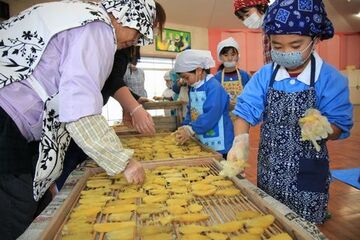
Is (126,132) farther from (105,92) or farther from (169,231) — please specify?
(169,231)

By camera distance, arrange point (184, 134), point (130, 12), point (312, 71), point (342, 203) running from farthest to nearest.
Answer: point (342, 203)
point (184, 134)
point (312, 71)
point (130, 12)

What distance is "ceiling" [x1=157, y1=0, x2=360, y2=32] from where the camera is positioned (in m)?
7.55

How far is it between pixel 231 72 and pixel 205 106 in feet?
5.21

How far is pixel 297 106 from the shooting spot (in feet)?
4.38

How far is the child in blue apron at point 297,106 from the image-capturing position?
1286mm

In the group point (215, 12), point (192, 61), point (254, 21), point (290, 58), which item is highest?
point (215, 12)

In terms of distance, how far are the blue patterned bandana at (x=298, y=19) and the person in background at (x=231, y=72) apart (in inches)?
90.3

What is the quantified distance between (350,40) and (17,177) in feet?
42.5

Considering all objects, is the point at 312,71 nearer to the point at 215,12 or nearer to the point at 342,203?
the point at 342,203

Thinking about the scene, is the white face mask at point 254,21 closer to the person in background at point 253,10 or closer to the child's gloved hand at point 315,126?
the person in background at point 253,10

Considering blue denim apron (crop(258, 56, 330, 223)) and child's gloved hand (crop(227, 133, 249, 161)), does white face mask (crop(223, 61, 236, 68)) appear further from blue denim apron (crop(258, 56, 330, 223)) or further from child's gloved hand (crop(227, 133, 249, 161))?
child's gloved hand (crop(227, 133, 249, 161))

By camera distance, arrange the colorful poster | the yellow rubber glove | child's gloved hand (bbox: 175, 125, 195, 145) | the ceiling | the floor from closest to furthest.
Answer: the yellow rubber glove, child's gloved hand (bbox: 175, 125, 195, 145), the floor, the ceiling, the colorful poster

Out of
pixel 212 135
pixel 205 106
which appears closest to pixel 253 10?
pixel 205 106

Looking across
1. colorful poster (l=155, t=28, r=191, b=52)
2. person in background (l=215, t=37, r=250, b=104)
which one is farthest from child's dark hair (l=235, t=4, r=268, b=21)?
colorful poster (l=155, t=28, r=191, b=52)
